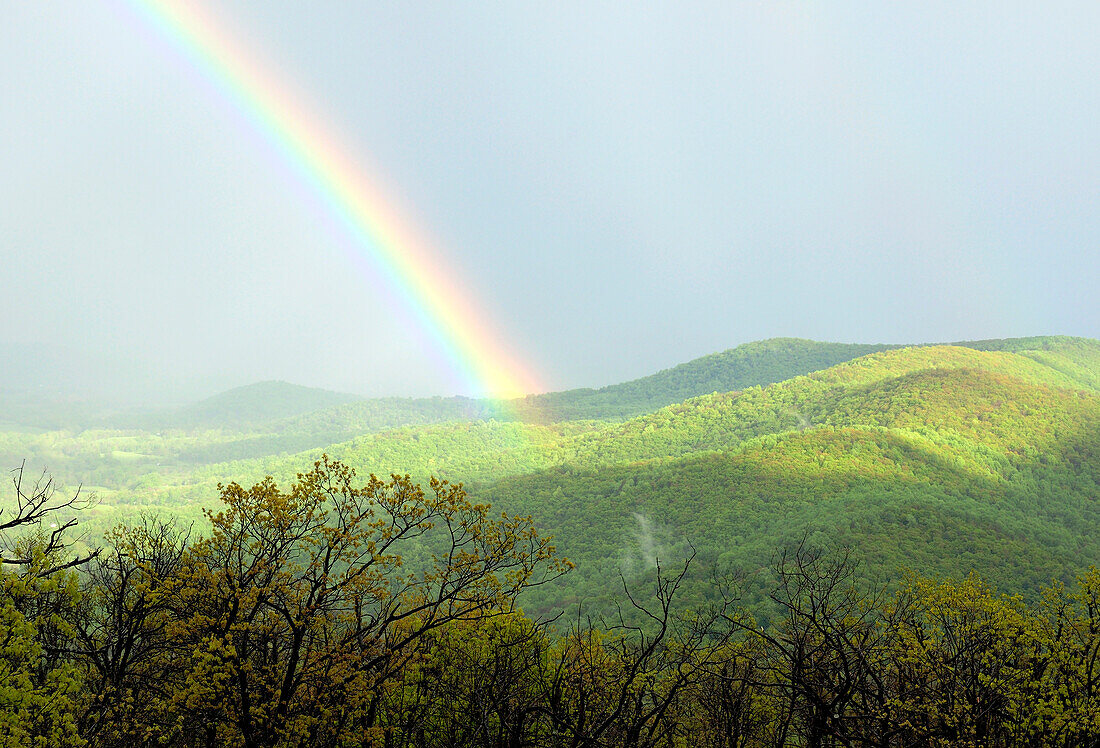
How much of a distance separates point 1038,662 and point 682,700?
17.6 m

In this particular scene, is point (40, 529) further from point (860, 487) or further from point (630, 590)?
point (860, 487)

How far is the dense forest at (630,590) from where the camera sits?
1314 cm

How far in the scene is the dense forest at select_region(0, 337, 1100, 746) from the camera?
13141 mm

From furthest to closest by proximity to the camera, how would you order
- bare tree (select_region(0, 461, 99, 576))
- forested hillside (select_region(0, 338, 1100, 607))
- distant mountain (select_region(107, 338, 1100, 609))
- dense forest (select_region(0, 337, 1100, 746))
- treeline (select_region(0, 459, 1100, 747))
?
forested hillside (select_region(0, 338, 1100, 607)), distant mountain (select_region(107, 338, 1100, 609)), dense forest (select_region(0, 337, 1100, 746)), treeline (select_region(0, 459, 1100, 747)), bare tree (select_region(0, 461, 99, 576))

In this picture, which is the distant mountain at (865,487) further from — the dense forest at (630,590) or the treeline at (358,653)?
the treeline at (358,653)

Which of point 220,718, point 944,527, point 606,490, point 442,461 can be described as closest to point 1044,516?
point 944,527

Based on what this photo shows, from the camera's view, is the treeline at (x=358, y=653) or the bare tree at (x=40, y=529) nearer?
the bare tree at (x=40, y=529)

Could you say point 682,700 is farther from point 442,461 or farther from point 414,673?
point 442,461

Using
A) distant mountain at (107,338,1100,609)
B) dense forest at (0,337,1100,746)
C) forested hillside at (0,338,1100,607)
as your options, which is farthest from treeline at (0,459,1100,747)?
forested hillside at (0,338,1100,607)

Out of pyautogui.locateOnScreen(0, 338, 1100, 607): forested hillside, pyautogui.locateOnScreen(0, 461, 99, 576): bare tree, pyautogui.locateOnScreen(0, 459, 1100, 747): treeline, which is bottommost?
pyautogui.locateOnScreen(0, 338, 1100, 607): forested hillside

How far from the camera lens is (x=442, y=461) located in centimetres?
19538

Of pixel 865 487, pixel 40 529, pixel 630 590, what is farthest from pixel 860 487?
pixel 40 529

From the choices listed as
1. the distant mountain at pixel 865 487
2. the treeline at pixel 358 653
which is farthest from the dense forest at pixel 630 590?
the distant mountain at pixel 865 487

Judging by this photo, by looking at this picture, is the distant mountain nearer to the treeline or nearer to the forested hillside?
the forested hillside
